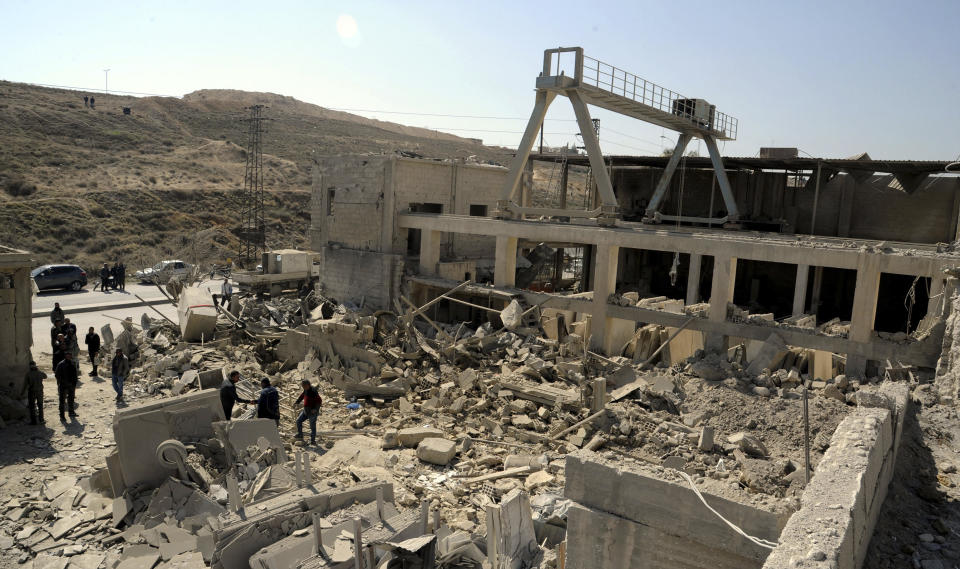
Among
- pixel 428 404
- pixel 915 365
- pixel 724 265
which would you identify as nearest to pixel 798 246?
pixel 724 265

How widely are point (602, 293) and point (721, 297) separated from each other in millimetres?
2560

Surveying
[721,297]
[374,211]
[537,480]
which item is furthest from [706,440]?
[374,211]

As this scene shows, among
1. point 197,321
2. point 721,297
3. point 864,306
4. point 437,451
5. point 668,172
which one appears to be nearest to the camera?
point 437,451

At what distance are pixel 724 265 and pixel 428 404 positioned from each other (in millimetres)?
6608

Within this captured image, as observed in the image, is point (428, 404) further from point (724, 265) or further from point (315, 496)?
point (724, 265)

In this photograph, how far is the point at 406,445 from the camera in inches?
447

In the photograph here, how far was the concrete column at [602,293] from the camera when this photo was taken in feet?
48.1

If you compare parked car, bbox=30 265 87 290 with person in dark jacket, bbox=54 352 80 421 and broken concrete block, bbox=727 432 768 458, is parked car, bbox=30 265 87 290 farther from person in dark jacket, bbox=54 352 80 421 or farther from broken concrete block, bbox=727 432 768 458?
broken concrete block, bbox=727 432 768 458

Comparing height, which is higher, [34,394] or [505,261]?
[505,261]

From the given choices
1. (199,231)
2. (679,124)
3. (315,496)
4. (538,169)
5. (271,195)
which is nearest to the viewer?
(315,496)

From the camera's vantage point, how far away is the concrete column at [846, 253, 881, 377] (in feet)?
39.3

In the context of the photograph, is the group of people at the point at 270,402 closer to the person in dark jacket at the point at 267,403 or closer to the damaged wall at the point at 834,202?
the person in dark jacket at the point at 267,403

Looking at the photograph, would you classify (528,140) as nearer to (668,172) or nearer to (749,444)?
(668,172)

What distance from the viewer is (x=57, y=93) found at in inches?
2298
